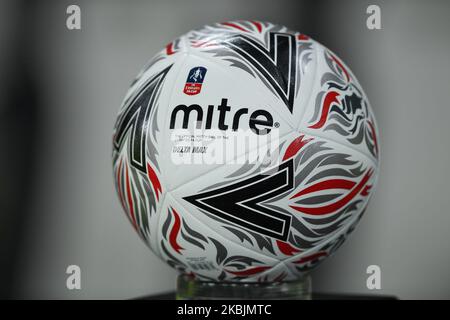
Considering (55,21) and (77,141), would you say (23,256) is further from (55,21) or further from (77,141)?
(55,21)

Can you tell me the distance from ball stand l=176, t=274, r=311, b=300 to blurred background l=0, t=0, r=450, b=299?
0.68 metres

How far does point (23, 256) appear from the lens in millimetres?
2029

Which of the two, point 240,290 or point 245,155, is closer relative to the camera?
point 245,155

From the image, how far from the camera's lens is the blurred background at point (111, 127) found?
1.92 m

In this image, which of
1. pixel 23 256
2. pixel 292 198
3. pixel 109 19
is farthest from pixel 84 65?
pixel 292 198

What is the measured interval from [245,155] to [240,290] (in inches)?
11.1

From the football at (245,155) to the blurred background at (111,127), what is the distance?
0.75 metres

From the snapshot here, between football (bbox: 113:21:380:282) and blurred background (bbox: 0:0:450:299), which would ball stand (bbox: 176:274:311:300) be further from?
blurred background (bbox: 0:0:450:299)

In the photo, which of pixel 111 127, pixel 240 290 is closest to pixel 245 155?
pixel 240 290

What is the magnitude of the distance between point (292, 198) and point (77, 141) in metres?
1.04

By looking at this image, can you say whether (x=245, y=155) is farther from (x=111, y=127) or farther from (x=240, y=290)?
(x=111, y=127)

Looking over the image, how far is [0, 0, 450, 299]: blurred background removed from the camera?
6.29 ft

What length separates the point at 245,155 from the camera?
3.58ft
